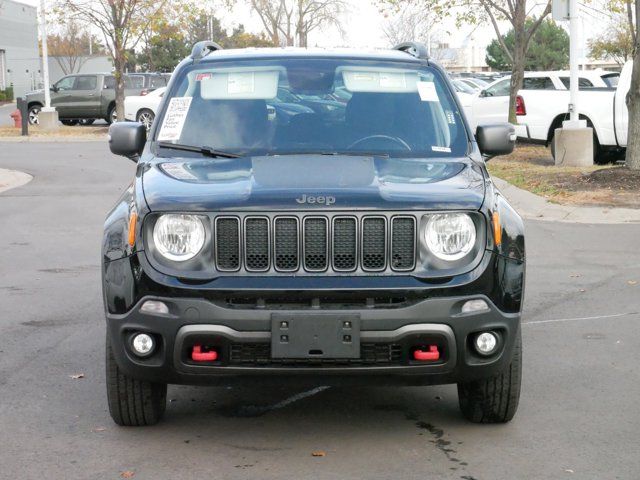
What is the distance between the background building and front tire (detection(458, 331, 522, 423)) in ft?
245

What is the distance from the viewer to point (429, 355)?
4.84 metres

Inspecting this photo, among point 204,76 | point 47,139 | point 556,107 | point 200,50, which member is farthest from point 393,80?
point 47,139

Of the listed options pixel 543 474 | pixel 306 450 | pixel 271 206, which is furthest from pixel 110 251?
pixel 543 474

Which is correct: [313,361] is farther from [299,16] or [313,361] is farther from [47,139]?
[299,16]

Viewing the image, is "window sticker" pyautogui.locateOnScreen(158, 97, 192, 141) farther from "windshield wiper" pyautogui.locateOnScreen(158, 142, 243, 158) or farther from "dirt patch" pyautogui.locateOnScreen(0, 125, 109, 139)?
"dirt patch" pyautogui.locateOnScreen(0, 125, 109, 139)

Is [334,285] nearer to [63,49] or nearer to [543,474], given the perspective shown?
[543,474]

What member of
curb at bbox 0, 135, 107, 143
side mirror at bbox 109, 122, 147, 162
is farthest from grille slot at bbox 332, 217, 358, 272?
curb at bbox 0, 135, 107, 143

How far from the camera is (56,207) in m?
15.5

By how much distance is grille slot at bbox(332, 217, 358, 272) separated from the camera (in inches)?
192

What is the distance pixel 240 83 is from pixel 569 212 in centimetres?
874

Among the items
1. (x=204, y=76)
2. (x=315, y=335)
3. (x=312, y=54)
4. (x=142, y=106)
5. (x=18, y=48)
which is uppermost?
(x=18, y=48)

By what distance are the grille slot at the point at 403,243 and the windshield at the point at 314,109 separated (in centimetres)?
99

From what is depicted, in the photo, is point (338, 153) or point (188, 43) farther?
point (188, 43)

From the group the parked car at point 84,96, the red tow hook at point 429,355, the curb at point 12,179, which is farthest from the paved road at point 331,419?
the parked car at point 84,96
